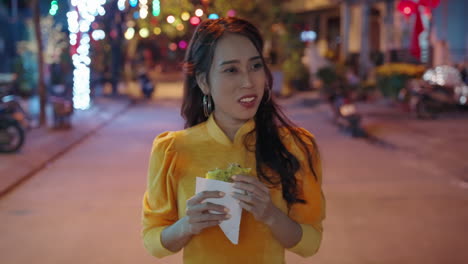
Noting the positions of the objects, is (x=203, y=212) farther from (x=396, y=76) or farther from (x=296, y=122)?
(x=396, y=76)

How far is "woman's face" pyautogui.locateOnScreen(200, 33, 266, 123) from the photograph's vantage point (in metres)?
2.10

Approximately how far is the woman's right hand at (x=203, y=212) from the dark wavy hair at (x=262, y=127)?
0.25 m

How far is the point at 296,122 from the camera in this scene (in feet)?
54.9

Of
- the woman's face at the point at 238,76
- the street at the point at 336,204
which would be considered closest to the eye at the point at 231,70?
the woman's face at the point at 238,76

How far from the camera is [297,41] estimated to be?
91.4 ft

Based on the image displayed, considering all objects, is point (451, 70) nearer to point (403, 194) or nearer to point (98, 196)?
point (403, 194)

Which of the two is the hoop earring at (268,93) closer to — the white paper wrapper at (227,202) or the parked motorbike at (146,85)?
the white paper wrapper at (227,202)

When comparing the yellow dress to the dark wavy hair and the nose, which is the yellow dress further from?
the nose

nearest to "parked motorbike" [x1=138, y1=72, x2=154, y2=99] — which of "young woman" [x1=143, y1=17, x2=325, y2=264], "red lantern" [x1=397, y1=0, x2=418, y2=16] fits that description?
"red lantern" [x1=397, y1=0, x2=418, y2=16]

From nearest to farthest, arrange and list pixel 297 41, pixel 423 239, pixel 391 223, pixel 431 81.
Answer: pixel 423 239, pixel 391 223, pixel 431 81, pixel 297 41

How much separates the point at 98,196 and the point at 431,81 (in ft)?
41.3

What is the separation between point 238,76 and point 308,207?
1.73 ft

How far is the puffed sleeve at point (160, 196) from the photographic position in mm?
2129

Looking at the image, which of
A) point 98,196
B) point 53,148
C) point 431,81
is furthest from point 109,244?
point 431,81
